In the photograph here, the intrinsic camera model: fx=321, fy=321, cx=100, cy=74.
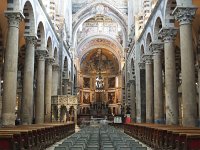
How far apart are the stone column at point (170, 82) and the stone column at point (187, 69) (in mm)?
3160

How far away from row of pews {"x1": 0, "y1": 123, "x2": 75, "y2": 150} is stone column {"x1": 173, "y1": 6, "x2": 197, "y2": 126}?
6.01m

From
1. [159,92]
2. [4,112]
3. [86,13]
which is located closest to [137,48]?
A: [159,92]

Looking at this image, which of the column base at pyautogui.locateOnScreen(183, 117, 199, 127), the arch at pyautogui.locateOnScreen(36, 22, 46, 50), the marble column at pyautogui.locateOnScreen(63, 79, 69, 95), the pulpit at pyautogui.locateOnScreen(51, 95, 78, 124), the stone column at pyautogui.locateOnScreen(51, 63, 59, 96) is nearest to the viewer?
the column base at pyautogui.locateOnScreen(183, 117, 199, 127)

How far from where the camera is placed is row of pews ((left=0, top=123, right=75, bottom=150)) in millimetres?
7488

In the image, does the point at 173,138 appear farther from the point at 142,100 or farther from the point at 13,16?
the point at 142,100

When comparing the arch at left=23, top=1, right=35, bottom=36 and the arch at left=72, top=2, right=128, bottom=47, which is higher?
the arch at left=72, top=2, right=128, bottom=47

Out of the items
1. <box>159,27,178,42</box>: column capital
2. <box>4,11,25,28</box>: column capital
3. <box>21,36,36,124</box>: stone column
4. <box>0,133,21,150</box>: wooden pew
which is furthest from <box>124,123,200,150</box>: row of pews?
<box>4,11,25,28</box>: column capital

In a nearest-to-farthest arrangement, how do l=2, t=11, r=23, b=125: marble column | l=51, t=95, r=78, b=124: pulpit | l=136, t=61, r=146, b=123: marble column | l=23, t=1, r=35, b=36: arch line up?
l=2, t=11, r=23, b=125: marble column < l=23, t=1, r=35, b=36: arch < l=51, t=95, r=78, b=124: pulpit < l=136, t=61, r=146, b=123: marble column

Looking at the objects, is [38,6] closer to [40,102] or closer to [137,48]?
[40,102]

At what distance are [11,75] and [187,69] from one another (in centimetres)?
802

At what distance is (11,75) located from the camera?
1478 cm

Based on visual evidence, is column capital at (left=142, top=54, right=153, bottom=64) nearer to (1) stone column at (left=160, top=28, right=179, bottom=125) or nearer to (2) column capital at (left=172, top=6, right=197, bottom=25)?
(1) stone column at (left=160, top=28, right=179, bottom=125)

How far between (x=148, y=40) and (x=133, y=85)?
11163 millimetres

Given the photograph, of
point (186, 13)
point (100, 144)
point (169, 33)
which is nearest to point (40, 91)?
point (169, 33)
